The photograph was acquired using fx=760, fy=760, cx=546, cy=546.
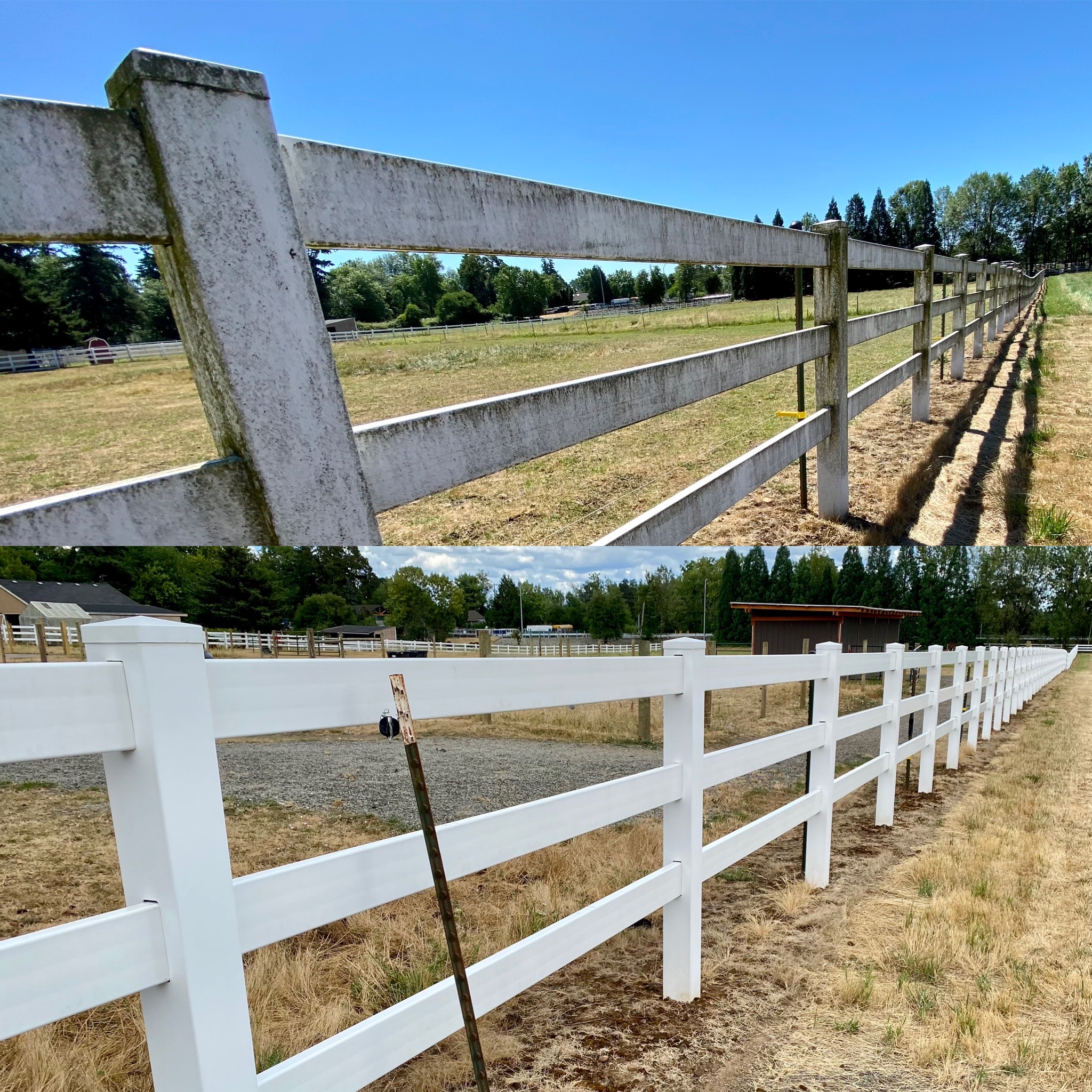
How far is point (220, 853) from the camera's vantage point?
107 centimetres

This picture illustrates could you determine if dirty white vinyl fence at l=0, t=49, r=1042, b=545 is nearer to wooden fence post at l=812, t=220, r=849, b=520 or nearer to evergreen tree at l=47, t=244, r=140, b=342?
wooden fence post at l=812, t=220, r=849, b=520

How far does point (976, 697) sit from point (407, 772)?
559 cm

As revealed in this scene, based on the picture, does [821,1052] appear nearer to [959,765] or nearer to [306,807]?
[306,807]

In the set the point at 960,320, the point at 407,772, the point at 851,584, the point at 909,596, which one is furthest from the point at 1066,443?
the point at 909,596

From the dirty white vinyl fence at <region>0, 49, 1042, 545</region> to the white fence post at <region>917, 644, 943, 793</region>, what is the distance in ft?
13.7

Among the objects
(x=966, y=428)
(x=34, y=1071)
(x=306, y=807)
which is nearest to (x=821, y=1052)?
(x=34, y=1071)

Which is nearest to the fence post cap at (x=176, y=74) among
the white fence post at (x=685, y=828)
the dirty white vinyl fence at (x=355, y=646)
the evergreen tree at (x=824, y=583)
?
the white fence post at (x=685, y=828)

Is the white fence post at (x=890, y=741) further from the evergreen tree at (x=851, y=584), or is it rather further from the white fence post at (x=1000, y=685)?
the evergreen tree at (x=851, y=584)

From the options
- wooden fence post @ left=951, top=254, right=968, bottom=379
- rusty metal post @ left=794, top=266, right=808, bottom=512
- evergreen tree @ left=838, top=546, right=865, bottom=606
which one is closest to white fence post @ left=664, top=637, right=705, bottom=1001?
rusty metal post @ left=794, top=266, right=808, bottom=512

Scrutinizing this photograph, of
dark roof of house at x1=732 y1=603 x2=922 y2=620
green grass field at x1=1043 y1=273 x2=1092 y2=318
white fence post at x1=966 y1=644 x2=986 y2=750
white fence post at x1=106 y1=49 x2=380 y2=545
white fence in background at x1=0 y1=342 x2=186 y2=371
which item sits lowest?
dark roof of house at x1=732 y1=603 x2=922 y2=620

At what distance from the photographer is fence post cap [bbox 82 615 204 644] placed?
0.99 metres

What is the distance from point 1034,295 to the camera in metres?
30.4

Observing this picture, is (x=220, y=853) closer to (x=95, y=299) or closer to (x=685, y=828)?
(x=685, y=828)

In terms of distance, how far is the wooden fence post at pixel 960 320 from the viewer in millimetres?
12219
